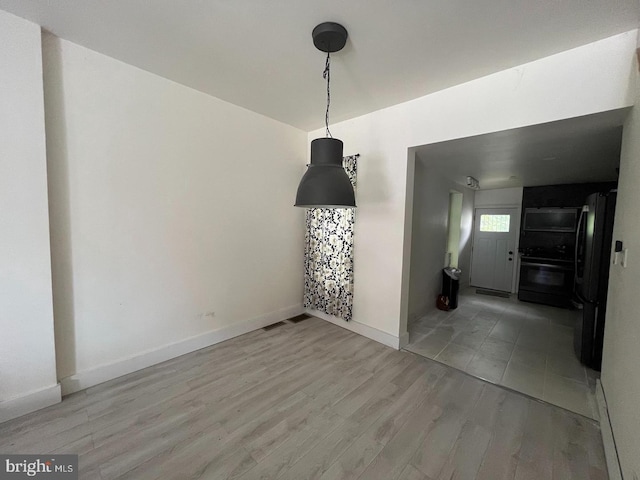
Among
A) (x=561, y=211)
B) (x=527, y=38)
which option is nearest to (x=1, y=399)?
(x=527, y=38)

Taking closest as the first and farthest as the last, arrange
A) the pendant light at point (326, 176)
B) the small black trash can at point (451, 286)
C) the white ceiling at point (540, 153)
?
the pendant light at point (326, 176) → the white ceiling at point (540, 153) → the small black trash can at point (451, 286)

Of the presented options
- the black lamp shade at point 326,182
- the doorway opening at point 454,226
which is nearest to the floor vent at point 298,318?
the black lamp shade at point 326,182

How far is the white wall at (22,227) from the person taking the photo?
1729 millimetres

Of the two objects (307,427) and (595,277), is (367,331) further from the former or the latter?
(595,277)

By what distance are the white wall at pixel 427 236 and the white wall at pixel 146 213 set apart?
2168mm

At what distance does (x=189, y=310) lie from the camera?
2771mm

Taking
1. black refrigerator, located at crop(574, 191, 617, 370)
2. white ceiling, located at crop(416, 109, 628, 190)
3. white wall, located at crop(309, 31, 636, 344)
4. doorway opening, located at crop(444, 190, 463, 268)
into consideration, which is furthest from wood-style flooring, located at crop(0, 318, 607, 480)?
doorway opening, located at crop(444, 190, 463, 268)

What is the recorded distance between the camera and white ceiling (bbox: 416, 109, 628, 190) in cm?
219

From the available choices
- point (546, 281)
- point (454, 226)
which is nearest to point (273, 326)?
point (454, 226)

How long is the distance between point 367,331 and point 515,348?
1.77 m

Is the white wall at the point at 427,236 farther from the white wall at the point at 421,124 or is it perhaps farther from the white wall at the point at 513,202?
the white wall at the point at 513,202

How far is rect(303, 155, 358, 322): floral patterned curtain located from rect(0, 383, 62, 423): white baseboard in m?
2.76

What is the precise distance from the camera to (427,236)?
13.5 ft

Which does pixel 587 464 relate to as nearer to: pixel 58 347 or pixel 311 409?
pixel 311 409
